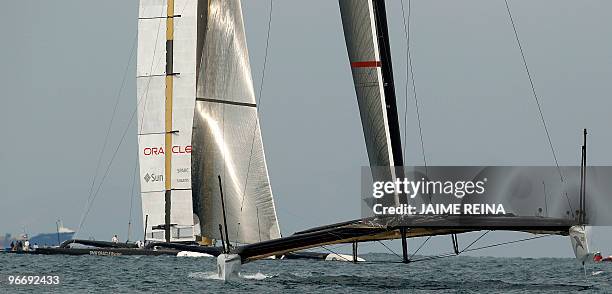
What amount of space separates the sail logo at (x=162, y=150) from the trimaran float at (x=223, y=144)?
0.05 m

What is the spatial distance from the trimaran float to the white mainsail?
0.16 feet

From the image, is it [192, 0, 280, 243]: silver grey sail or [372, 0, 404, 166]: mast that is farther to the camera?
[192, 0, 280, 243]: silver grey sail

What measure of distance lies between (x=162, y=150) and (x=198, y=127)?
33.5 feet

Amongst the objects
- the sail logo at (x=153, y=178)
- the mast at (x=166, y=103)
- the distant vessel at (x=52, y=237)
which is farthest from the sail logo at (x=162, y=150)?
the distant vessel at (x=52, y=237)

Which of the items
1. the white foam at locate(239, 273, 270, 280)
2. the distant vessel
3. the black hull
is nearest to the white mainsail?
the black hull

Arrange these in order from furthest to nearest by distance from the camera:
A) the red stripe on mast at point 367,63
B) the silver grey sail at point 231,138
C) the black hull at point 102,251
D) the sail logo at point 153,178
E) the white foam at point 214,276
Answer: the sail logo at point 153,178, the black hull at point 102,251, the silver grey sail at point 231,138, the white foam at point 214,276, the red stripe on mast at point 367,63

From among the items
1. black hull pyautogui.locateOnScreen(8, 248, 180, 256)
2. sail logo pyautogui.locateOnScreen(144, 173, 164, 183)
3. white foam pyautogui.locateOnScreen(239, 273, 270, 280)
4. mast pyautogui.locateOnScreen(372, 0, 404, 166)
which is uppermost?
sail logo pyautogui.locateOnScreen(144, 173, 164, 183)

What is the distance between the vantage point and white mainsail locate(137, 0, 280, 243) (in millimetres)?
54844

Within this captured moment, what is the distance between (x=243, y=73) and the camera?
2203 inches

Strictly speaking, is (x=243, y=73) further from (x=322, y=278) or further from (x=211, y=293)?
(x=211, y=293)

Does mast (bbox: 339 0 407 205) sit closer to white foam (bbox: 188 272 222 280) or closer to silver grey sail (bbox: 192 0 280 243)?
white foam (bbox: 188 272 222 280)

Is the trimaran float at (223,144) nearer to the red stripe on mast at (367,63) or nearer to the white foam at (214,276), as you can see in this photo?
the red stripe on mast at (367,63)

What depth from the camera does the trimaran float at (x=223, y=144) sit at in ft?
104

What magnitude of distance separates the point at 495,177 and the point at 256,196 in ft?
86.6
